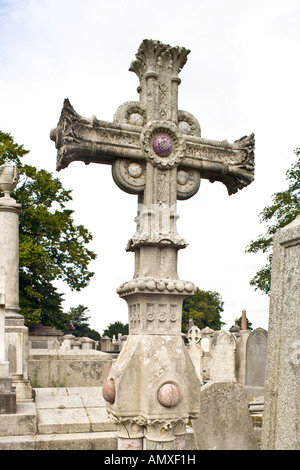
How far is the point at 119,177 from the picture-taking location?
436 cm

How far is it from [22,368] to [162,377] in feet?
15.4

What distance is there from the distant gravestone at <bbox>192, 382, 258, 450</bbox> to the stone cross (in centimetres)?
247

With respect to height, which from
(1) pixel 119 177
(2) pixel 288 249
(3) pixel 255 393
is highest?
(1) pixel 119 177

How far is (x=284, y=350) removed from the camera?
10.8 ft

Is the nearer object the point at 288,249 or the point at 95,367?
the point at 288,249

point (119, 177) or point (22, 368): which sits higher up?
point (119, 177)

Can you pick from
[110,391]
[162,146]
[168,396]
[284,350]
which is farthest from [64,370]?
[284,350]

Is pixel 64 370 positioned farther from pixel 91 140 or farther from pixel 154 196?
pixel 91 140

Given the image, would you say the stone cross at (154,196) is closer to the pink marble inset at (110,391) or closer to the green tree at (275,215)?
the pink marble inset at (110,391)

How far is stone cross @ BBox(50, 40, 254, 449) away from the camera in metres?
3.96

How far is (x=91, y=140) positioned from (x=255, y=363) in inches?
418

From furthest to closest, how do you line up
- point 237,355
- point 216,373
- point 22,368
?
point 237,355 → point 216,373 → point 22,368

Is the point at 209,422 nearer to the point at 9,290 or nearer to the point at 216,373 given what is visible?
the point at 9,290

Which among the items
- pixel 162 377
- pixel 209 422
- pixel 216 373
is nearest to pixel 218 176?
pixel 162 377
